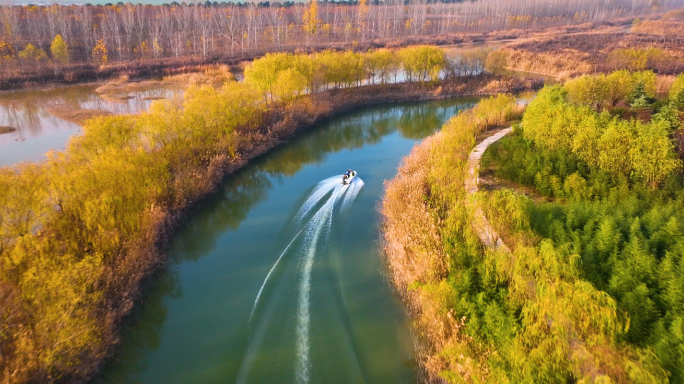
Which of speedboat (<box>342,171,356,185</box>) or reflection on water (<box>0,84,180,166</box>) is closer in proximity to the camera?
speedboat (<box>342,171,356,185</box>)

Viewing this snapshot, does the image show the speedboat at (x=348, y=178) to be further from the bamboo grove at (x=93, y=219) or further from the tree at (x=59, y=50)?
the tree at (x=59, y=50)

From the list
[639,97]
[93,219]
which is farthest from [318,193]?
[639,97]

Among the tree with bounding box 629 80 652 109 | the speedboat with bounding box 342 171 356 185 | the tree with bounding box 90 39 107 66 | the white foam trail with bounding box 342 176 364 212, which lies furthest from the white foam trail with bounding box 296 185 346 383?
the tree with bounding box 90 39 107 66

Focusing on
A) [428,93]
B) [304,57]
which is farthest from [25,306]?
[428,93]

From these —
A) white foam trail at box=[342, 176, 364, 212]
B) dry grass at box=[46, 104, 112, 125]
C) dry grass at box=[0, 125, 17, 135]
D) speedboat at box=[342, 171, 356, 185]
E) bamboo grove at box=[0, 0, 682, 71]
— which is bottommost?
white foam trail at box=[342, 176, 364, 212]

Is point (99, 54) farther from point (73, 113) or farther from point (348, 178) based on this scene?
point (348, 178)

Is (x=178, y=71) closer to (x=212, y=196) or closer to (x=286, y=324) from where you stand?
(x=212, y=196)

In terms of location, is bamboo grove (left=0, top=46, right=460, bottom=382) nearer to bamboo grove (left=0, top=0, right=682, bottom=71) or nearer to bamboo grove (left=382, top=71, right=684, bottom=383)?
bamboo grove (left=382, top=71, right=684, bottom=383)
